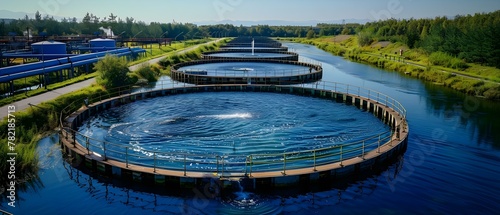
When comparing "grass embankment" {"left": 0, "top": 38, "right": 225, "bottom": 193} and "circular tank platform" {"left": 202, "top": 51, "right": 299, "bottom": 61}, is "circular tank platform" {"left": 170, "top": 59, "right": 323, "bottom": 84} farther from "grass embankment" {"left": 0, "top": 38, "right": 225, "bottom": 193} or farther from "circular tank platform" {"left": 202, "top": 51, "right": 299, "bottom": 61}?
"grass embankment" {"left": 0, "top": 38, "right": 225, "bottom": 193}

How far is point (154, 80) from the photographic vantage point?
48688mm

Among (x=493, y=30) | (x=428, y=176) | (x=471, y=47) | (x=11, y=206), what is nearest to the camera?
(x=11, y=206)

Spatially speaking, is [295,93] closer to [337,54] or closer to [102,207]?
[102,207]

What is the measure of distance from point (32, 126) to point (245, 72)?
113 feet

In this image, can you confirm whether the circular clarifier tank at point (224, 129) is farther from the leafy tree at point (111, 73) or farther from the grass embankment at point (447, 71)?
the grass embankment at point (447, 71)

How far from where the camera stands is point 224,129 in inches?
1039

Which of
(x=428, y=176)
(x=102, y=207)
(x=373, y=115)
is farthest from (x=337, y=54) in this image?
(x=102, y=207)

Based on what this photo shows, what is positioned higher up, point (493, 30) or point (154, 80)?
point (493, 30)

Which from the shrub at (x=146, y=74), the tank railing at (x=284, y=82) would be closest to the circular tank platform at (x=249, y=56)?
the shrub at (x=146, y=74)

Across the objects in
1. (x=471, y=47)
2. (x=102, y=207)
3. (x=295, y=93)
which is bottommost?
(x=102, y=207)

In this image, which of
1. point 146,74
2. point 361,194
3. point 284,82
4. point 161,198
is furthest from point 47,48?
point 361,194

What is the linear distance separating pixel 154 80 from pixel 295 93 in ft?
62.1

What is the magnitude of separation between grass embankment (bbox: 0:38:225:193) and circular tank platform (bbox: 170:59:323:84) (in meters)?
12.9

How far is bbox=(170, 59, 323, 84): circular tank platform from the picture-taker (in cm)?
4738
